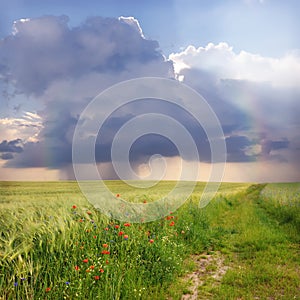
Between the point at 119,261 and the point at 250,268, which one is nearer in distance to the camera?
the point at 119,261

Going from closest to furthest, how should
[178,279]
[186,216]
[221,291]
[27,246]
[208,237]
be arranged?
[27,246] → [221,291] → [178,279] → [208,237] → [186,216]

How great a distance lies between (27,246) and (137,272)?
218 centimetres

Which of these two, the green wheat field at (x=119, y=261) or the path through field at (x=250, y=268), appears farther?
the path through field at (x=250, y=268)

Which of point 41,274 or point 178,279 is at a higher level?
point 41,274

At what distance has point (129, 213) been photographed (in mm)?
8859

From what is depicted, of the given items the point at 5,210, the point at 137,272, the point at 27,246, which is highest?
the point at 5,210

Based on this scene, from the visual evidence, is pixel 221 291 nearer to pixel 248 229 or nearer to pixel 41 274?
pixel 41 274

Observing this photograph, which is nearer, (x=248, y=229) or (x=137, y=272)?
(x=137, y=272)

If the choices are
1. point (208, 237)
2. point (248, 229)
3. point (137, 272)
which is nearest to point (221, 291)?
point (137, 272)

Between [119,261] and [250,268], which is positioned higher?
[119,261]

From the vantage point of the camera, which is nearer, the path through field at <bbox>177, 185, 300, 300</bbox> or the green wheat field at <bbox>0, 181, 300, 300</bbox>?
the green wheat field at <bbox>0, 181, 300, 300</bbox>

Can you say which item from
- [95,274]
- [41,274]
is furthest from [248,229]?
[41,274]

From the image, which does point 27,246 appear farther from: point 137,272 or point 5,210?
point 137,272

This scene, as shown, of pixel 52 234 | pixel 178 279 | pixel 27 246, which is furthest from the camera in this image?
pixel 178 279
